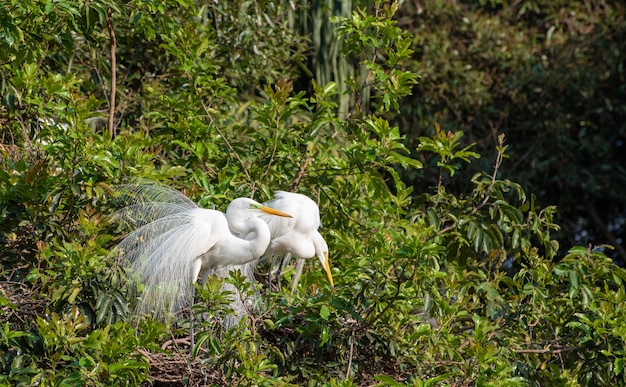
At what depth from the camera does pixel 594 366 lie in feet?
10.4

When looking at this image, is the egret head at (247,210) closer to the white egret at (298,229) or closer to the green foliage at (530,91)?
the white egret at (298,229)

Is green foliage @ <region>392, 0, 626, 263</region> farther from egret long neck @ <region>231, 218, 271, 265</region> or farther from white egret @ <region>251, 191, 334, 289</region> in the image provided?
egret long neck @ <region>231, 218, 271, 265</region>

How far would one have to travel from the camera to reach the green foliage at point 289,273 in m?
2.71

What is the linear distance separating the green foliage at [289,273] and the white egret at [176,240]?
7cm

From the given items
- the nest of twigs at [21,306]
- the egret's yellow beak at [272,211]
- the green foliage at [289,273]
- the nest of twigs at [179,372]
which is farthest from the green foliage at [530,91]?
the nest of twigs at [21,306]

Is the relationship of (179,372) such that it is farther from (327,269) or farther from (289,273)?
(289,273)

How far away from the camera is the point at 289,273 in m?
3.57

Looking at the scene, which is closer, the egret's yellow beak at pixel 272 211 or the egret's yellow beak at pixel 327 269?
the egret's yellow beak at pixel 272 211

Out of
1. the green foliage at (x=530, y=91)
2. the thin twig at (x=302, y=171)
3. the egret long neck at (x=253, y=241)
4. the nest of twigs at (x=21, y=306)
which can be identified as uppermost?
the thin twig at (x=302, y=171)

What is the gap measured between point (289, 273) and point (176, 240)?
0.59 metres

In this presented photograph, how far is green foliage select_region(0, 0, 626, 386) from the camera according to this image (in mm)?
2715

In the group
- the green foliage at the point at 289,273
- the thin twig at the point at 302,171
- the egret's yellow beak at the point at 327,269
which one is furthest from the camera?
the thin twig at the point at 302,171

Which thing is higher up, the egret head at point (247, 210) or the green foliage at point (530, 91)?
the egret head at point (247, 210)

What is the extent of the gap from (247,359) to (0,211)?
81cm
